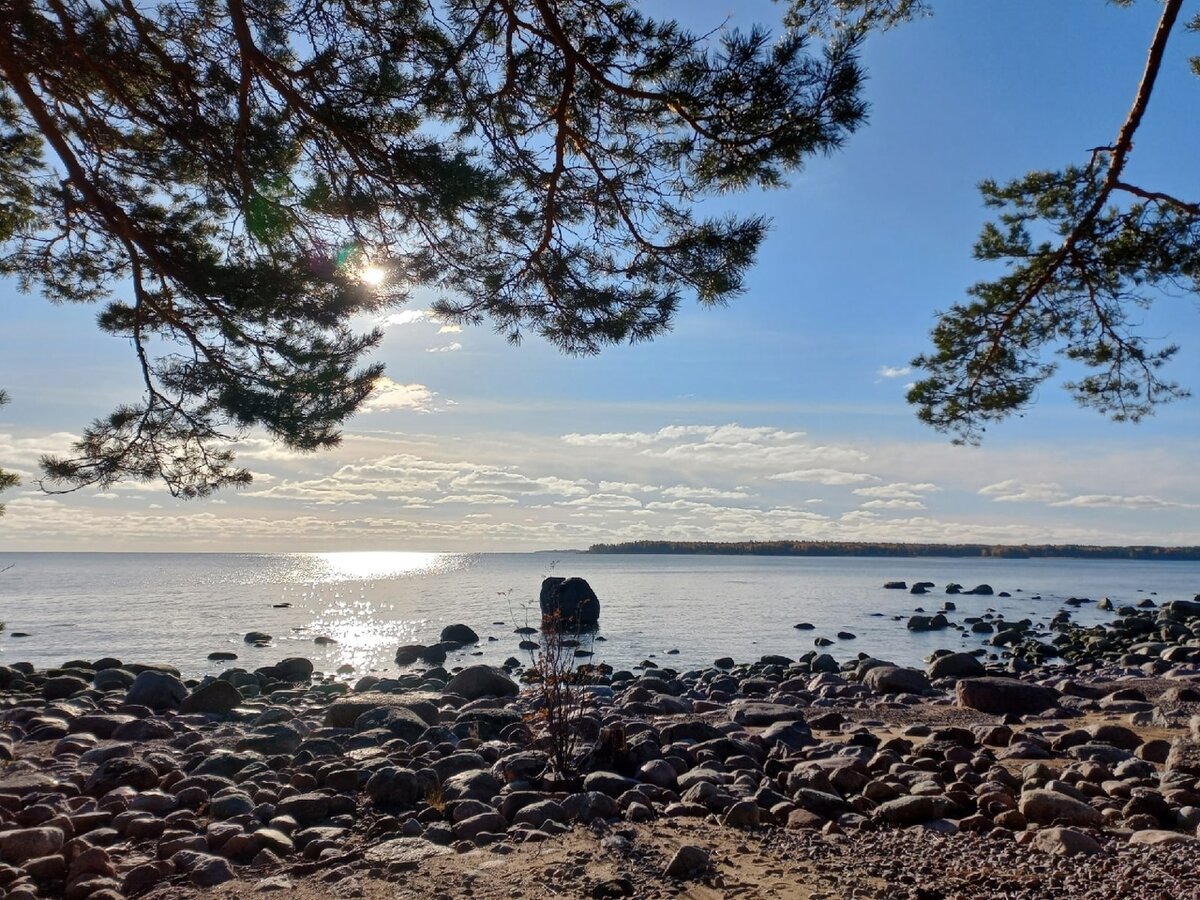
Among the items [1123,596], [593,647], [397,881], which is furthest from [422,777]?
[1123,596]

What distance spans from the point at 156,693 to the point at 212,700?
0.92m

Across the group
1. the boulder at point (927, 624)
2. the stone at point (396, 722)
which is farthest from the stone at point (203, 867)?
the boulder at point (927, 624)

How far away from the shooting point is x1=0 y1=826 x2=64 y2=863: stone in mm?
4770

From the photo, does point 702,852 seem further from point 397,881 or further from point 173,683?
point 173,683

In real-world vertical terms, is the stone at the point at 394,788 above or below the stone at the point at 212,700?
above

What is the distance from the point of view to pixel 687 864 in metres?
4.32

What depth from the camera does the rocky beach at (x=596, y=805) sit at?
432cm

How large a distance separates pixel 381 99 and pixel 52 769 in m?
6.34

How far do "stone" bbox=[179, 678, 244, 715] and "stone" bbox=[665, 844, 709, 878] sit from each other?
917 centimetres

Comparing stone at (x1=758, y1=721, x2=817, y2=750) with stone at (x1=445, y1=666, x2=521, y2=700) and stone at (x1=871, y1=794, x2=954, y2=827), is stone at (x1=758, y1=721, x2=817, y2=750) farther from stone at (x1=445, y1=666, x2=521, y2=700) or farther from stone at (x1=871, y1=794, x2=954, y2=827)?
stone at (x1=445, y1=666, x2=521, y2=700)

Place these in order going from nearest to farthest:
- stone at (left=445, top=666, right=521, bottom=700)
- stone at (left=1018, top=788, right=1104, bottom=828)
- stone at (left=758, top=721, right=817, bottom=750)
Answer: stone at (left=1018, top=788, right=1104, bottom=828)
stone at (left=758, top=721, right=817, bottom=750)
stone at (left=445, top=666, right=521, bottom=700)

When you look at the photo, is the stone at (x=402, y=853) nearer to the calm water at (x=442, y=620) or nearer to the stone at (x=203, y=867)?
the stone at (x=203, y=867)

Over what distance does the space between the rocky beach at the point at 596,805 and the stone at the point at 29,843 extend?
0.01 meters

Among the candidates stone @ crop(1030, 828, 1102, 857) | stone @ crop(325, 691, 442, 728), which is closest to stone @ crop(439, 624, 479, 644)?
stone @ crop(325, 691, 442, 728)
